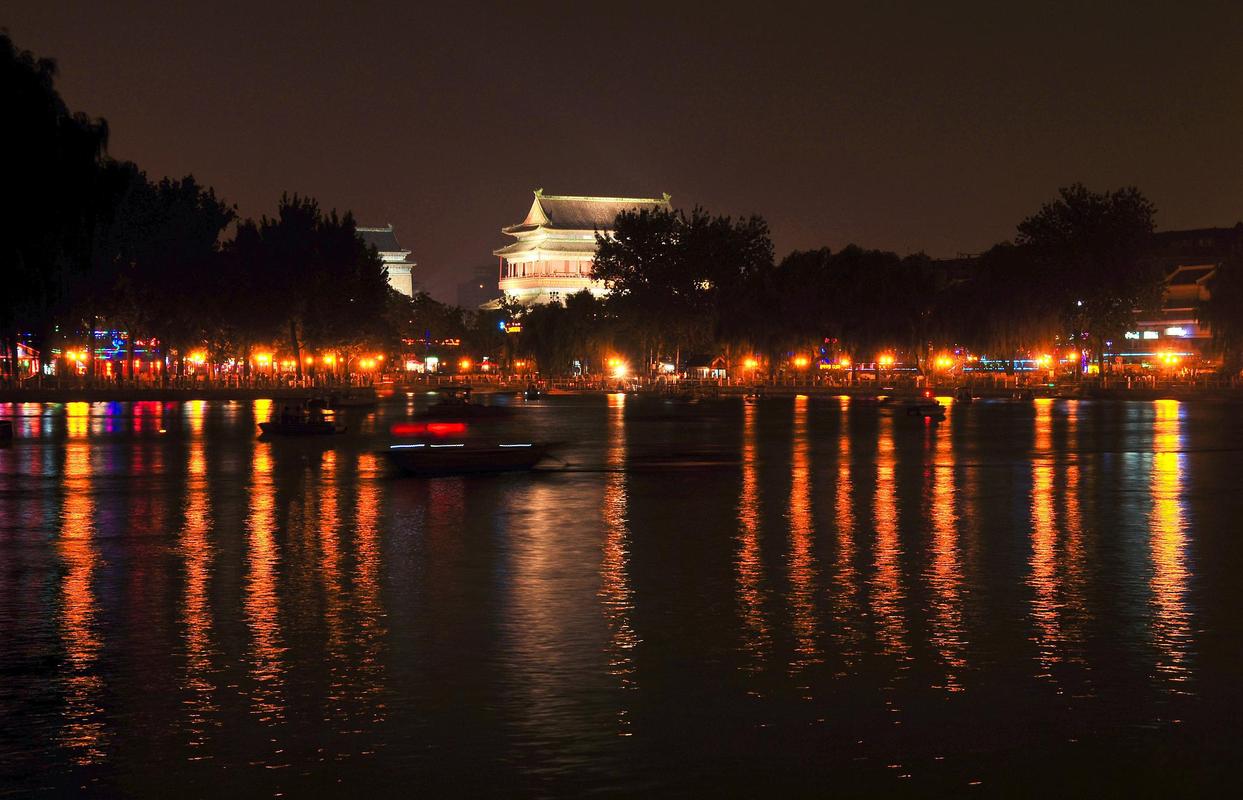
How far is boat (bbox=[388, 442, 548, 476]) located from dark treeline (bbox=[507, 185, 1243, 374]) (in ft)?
218

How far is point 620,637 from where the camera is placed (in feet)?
43.9

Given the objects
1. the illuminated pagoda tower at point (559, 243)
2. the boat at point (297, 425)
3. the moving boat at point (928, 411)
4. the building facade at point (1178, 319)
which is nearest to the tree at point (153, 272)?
the boat at point (297, 425)

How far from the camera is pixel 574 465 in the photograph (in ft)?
119

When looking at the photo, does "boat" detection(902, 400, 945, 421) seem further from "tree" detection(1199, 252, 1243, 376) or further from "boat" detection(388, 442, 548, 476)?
"tree" detection(1199, 252, 1243, 376)

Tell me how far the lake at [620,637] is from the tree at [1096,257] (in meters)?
65.7

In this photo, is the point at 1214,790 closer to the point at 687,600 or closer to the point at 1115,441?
the point at 687,600

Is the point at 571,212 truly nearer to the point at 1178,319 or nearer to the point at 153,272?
the point at 1178,319

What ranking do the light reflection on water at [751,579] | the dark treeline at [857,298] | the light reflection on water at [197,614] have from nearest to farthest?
the light reflection on water at [197,614]
the light reflection on water at [751,579]
the dark treeline at [857,298]

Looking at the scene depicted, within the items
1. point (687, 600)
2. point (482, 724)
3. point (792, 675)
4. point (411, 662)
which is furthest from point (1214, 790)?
point (687, 600)

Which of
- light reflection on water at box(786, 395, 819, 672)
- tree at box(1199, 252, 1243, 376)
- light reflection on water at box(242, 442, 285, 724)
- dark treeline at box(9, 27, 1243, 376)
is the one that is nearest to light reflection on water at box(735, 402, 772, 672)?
light reflection on water at box(786, 395, 819, 672)

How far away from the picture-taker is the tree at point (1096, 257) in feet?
302

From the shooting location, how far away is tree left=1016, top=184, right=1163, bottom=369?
302 ft

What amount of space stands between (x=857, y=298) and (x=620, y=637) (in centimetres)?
10104

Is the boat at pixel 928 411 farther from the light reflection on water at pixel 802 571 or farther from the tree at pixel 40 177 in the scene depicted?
the tree at pixel 40 177
